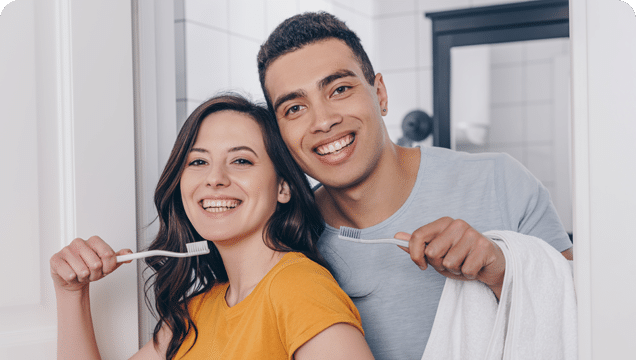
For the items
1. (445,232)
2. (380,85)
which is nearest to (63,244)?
(445,232)

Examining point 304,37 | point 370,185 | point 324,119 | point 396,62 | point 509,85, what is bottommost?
point 370,185

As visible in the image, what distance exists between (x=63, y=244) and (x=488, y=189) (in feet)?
2.60

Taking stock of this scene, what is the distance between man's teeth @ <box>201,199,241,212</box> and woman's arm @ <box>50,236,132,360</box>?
15 centimetres

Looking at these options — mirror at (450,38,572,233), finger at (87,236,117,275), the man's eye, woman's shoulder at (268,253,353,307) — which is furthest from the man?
mirror at (450,38,572,233)

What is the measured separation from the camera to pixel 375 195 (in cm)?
106

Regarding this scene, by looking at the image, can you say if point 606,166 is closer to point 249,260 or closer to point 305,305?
point 305,305

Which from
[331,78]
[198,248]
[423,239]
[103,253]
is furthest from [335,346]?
[331,78]

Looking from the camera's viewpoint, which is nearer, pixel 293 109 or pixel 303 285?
pixel 303 285

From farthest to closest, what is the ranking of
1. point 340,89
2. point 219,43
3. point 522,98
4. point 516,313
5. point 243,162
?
point 522,98 < point 219,43 < point 340,89 < point 243,162 < point 516,313

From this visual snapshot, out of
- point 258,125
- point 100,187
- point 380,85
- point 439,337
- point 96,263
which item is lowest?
point 439,337

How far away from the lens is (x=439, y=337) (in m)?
0.80

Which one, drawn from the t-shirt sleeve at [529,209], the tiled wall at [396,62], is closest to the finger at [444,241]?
the t-shirt sleeve at [529,209]

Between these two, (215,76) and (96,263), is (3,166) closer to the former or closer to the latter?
(96,263)

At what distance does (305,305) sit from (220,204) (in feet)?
0.81
